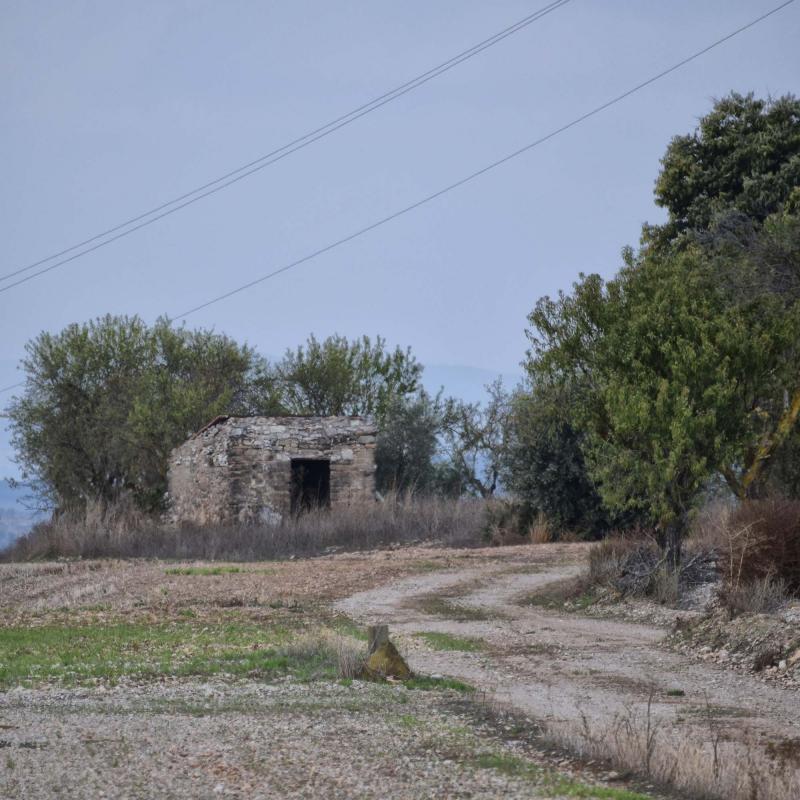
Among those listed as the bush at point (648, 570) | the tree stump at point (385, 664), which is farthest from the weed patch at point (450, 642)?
the bush at point (648, 570)

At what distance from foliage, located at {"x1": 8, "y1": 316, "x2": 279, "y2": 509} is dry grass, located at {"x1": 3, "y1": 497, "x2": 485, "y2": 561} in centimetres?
1002

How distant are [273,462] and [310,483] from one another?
13.8ft

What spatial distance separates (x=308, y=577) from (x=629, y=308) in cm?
782

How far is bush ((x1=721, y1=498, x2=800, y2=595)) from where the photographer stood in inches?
579

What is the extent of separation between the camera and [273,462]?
32.5 metres

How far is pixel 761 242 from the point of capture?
63.5 feet

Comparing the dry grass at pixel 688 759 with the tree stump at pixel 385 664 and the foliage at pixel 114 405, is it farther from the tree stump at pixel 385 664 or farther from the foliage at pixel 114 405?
the foliage at pixel 114 405

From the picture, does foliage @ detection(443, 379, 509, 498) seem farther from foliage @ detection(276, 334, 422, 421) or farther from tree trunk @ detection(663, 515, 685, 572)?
tree trunk @ detection(663, 515, 685, 572)

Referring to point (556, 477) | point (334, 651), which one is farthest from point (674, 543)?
point (556, 477)

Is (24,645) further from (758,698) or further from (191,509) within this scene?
(191,509)

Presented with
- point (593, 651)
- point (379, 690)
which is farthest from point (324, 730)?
point (593, 651)

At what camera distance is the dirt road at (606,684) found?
26.5 ft

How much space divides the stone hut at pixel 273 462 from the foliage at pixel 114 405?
8465 millimetres

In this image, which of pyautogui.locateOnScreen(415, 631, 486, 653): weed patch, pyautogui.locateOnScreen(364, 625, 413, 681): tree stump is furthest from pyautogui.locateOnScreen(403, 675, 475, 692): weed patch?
pyautogui.locateOnScreen(415, 631, 486, 653): weed patch
